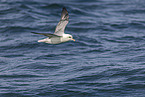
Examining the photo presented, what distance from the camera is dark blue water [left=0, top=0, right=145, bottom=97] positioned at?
1919 cm

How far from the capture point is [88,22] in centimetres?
3123

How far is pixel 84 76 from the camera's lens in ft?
68.0

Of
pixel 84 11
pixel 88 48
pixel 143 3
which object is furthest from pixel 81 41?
pixel 143 3

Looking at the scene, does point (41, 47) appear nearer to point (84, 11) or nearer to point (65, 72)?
point (65, 72)

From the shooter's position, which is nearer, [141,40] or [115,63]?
[115,63]

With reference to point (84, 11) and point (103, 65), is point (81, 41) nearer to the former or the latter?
point (103, 65)

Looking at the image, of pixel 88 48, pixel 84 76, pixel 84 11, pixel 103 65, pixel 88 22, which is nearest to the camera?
pixel 84 76

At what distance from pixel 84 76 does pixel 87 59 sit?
3023mm

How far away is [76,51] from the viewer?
2508cm

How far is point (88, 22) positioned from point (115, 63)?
9383 mm

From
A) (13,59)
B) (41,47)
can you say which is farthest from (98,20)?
(13,59)

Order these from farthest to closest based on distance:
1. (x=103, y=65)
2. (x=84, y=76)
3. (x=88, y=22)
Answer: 1. (x=88, y=22)
2. (x=103, y=65)
3. (x=84, y=76)

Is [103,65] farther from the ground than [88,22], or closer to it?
closer to it

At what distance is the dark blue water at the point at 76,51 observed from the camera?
63.0ft
